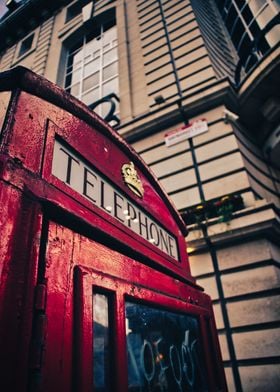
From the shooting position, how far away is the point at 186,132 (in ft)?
20.0

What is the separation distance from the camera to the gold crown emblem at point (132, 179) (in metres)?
1.63

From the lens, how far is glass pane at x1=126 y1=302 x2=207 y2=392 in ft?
3.70

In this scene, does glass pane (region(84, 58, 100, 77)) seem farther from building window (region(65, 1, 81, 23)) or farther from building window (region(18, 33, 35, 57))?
building window (region(18, 33, 35, 57))

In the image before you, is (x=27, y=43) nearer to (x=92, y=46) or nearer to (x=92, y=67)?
(x=92, y=46)

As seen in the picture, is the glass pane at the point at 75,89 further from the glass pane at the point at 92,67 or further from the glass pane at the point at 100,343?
the glass pane at the point at 100,343

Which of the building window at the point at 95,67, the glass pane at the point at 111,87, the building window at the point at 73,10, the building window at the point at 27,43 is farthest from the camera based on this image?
the building window at the point at 27,43

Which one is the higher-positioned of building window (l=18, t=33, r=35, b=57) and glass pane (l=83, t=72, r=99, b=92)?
building window (l=18, t=33, r=35, b=57)

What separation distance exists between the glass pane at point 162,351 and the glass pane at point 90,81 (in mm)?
9347

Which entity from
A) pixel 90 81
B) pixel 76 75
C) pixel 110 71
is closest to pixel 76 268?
pixel 110 71

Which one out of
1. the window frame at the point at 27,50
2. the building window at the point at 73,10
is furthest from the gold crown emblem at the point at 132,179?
the building window at the point at 73,10

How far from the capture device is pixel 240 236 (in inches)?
178

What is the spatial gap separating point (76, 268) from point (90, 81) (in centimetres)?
Result: 1000

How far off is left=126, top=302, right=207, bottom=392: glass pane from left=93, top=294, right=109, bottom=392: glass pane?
0.46ft

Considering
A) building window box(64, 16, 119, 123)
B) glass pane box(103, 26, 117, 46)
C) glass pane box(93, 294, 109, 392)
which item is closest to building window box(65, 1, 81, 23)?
building window box(64, 16, 119, 123)
